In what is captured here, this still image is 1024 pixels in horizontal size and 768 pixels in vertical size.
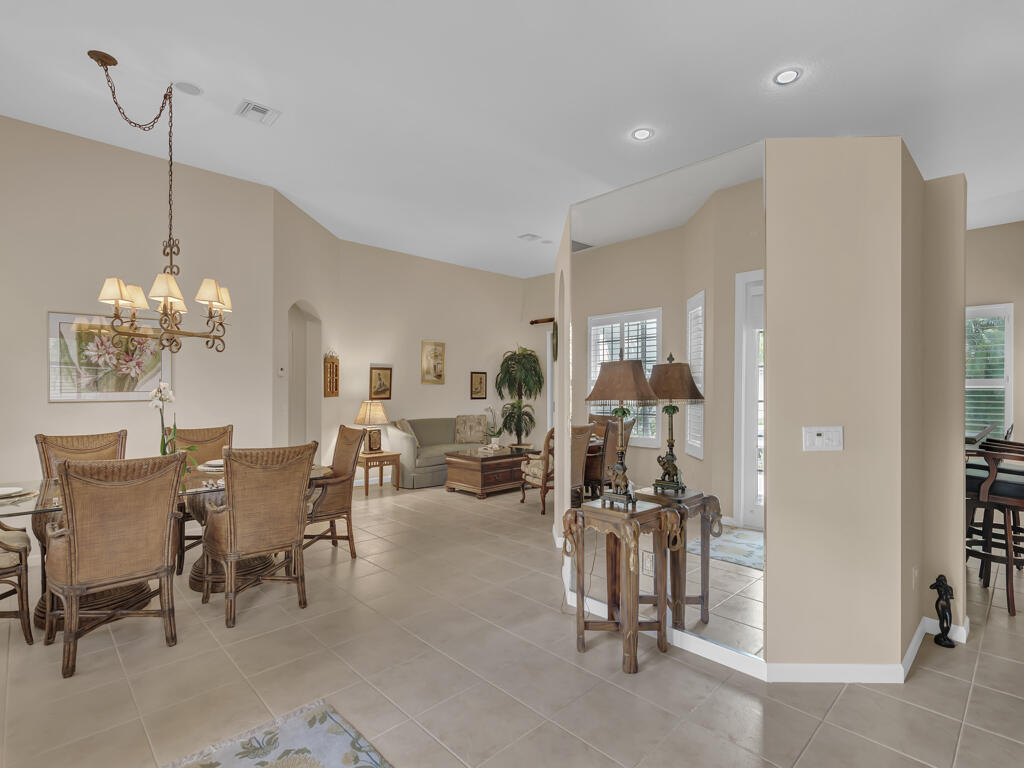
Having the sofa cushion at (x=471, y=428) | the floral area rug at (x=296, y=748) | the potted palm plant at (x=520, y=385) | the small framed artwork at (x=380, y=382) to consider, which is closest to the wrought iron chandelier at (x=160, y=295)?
the floral area rug at (x=296, y=748)

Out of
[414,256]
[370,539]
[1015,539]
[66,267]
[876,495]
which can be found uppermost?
[414,256]

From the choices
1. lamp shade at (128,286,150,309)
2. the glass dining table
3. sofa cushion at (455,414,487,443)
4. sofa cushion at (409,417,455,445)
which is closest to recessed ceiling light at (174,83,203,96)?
lamp shade at (128,286,150,309)

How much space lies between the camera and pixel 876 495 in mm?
2258

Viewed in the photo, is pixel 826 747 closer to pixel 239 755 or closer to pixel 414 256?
pixel 239 755

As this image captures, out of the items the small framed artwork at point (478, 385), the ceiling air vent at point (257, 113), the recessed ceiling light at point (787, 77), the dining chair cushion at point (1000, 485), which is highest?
the ceiling air vent at point (257, 113)

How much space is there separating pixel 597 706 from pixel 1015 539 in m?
3.35

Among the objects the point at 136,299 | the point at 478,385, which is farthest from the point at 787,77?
the point at 478,385

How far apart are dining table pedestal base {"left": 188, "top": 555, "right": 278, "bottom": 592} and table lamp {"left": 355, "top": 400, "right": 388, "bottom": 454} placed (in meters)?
3.06

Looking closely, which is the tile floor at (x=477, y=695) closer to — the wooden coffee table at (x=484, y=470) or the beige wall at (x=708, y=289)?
the beige wall at (x=708, y=289)

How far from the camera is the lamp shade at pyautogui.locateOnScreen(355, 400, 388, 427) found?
21.8 feet

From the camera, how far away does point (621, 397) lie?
2756mm

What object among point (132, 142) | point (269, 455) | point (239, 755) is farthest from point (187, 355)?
point (239, 755)

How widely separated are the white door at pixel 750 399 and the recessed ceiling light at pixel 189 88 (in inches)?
143

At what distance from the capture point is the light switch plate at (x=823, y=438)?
2289 millimetres
